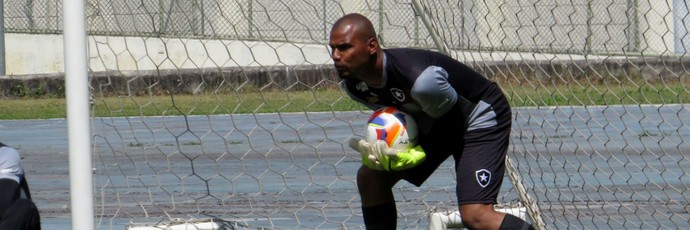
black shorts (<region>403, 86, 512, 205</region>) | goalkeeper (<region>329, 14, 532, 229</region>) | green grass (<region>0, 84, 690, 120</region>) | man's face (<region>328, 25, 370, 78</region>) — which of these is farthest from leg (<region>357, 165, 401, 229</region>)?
green grass (<region>0, 84, 690, 120</region>)

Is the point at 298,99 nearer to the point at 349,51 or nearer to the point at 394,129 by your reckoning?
the point at 394,129

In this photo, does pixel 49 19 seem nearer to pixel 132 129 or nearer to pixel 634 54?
pixel 132 129

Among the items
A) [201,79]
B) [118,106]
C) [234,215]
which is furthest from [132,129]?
[118,106]

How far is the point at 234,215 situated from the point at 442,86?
135 inches

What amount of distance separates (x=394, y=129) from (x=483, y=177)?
47cm

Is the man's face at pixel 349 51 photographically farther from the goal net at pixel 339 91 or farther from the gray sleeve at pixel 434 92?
the goal net at pixel 339 91

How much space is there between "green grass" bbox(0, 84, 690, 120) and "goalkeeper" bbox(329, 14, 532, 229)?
1.48 m

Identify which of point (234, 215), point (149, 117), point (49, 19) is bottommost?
point (234, 215)

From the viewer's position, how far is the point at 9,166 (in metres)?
6.43

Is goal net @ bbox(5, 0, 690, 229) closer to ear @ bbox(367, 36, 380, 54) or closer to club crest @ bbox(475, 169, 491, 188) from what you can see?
club crest @ bbox(475, 169, 491, 188)

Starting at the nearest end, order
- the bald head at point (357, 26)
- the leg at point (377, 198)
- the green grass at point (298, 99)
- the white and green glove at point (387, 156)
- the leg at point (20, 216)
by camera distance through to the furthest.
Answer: the bald head at point (357, 26)
the white and green glove at point (387, 156)
the leg at point (20, 216)
the leg at point (377, 198)
the green grass at point (298, 99)

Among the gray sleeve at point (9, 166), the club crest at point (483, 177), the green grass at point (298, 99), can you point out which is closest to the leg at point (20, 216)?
the gray sleeve at point (9, 166)

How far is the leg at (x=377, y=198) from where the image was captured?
267 inches

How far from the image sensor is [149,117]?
11.9 meters
